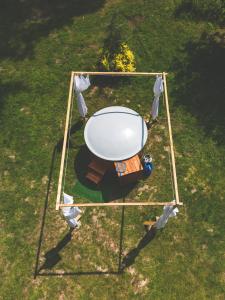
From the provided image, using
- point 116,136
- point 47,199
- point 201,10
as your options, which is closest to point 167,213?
point 116,136

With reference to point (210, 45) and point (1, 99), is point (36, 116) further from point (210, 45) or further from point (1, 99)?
point (210, 45)

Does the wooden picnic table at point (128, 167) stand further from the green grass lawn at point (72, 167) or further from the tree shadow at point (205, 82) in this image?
the tree shadow at point (205, 82)

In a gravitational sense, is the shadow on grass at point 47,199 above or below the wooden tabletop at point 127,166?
below

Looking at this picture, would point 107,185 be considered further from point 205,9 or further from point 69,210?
point 205,9

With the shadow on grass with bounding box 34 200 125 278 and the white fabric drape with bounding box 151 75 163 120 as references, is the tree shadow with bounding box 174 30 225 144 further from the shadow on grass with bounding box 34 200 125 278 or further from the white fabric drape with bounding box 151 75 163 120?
the shadow on grass with bounding box 34 200 125 278

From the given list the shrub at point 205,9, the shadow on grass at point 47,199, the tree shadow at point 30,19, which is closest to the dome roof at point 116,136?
the shadow on grass at point 47,199
